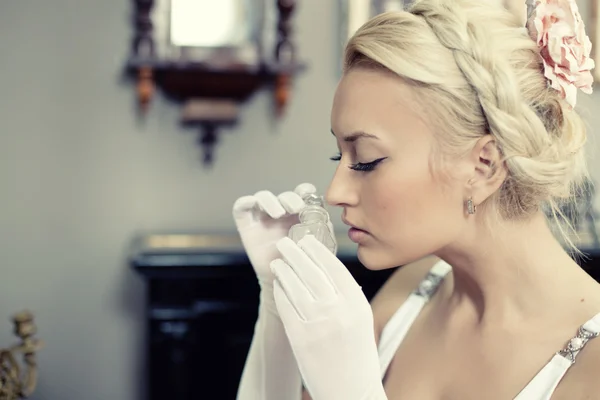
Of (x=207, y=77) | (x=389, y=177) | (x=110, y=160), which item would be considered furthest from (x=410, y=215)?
(x=110, y=160)

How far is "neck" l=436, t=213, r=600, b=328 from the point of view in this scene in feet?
3.59

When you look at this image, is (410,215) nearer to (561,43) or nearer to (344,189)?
(344,189)

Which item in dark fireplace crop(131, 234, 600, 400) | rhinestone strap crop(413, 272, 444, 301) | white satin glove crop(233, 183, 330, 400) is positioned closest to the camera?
white satin glove crop(233, 183, 330, 400)

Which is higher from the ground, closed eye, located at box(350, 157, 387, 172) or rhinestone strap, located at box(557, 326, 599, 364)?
closed eye, located at box(350, 157, 387, 172)

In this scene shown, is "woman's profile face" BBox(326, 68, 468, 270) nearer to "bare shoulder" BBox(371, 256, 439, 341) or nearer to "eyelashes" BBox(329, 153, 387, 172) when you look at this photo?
"eyelashes" BBox(329, 153, 387, 172)

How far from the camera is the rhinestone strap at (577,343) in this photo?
1.02m

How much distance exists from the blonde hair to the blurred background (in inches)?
45.7

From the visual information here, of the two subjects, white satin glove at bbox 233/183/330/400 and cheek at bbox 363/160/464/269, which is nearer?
cheek at bbox 363/160/464/269

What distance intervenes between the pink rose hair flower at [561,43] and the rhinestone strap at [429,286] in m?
0.45

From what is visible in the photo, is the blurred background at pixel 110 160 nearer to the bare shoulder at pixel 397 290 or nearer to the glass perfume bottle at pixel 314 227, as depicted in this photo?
the bare shoulder at pixel 397 290

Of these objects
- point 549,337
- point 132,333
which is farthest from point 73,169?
point 549,337

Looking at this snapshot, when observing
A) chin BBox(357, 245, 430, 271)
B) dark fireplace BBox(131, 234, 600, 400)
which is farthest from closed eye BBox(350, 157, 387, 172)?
dark fireplace BBox(131, 234, 600, 400)

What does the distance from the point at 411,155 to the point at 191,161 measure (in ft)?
4.32

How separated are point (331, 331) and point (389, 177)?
0.78ft
